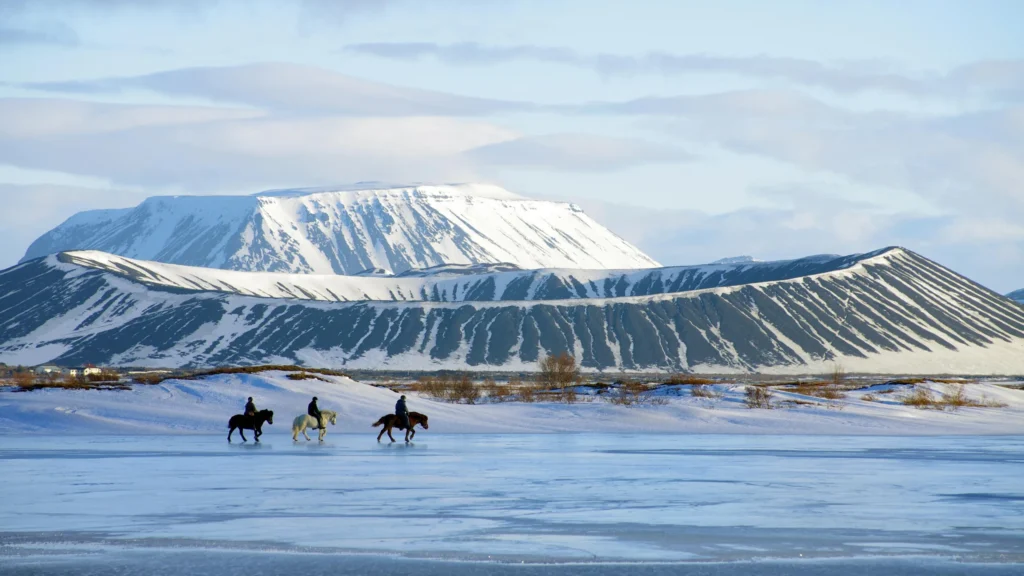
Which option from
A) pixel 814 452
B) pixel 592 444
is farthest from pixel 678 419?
pixel 814 452

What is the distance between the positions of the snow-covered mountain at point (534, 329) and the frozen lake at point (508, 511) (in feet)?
380

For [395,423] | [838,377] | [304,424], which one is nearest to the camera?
[395,423]

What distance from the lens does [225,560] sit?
44.2 feet

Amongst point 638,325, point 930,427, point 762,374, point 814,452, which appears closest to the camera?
point 814,452

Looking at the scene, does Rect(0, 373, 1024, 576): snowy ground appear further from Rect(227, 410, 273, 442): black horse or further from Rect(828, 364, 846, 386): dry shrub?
Rect(828, 364, 846, 386): dry shrub

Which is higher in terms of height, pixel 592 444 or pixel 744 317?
pixel 744 317

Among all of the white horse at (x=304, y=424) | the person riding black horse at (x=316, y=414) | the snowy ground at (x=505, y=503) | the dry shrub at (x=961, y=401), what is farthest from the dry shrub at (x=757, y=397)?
the person riding black horse at (x=316, y=414)

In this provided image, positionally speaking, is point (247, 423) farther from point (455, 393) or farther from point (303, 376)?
point (455, 393)

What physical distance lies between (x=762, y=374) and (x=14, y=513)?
431 ft

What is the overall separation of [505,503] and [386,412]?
91.5 feet

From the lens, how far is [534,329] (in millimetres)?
154750

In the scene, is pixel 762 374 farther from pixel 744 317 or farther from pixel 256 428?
pixel 256 428

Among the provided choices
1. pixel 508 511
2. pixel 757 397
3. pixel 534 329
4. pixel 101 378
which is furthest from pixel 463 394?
pixel 534 329

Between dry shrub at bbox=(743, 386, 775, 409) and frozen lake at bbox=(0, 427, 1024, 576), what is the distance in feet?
71.5
